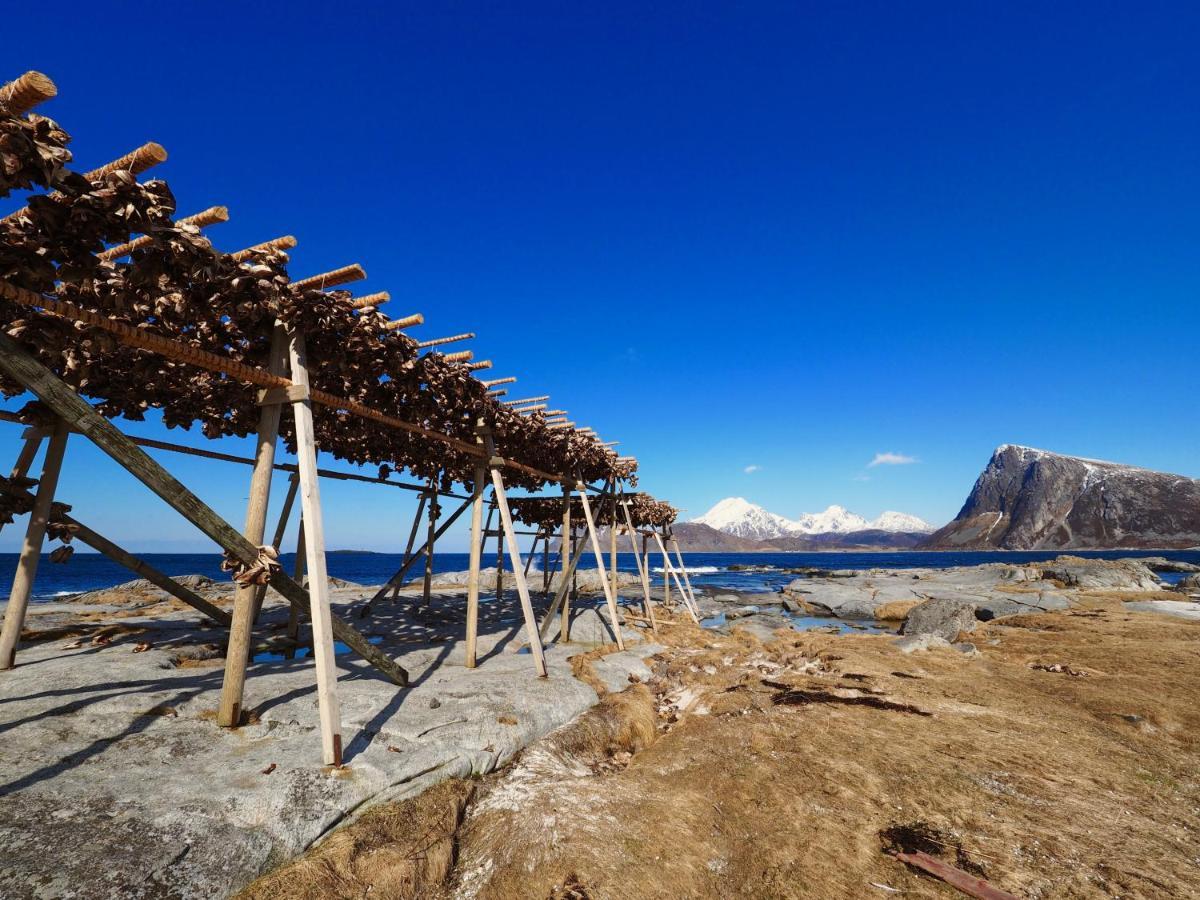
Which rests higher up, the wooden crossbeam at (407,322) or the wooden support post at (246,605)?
the wooden crossbeam at (407,322)

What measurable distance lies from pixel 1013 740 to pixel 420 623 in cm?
1271

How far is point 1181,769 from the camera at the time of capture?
619 cm

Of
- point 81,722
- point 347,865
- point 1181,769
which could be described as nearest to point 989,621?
point 1181,769

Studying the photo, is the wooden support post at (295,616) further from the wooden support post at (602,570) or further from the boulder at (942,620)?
the boulder at (942,620)

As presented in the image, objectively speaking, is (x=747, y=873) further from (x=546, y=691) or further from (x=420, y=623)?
(x=420, y=623)

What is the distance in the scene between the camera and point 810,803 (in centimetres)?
513

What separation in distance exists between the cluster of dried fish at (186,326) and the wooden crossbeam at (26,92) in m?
0.08

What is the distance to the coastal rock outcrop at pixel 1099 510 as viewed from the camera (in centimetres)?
16200

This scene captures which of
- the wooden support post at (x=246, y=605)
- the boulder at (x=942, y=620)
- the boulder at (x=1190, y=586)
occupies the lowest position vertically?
the boulder at (x=1190, y=586)

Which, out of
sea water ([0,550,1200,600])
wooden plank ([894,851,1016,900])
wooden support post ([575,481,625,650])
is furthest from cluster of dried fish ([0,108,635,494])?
sea water ([0,550,1200,600])

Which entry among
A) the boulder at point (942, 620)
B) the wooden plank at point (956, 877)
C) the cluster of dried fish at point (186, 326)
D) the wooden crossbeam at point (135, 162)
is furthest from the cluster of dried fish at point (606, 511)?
the wooden crossbeam at point (135, 162)

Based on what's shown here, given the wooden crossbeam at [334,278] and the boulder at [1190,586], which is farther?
the boulder at [1190,586]

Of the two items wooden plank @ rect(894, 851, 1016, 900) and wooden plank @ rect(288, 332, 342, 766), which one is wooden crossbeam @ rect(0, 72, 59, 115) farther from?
wooden plank @ rect(894, 851, 1016, 900)

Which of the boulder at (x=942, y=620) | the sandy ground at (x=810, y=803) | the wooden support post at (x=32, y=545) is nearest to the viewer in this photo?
the sandy ground at (x=810, y=803)
